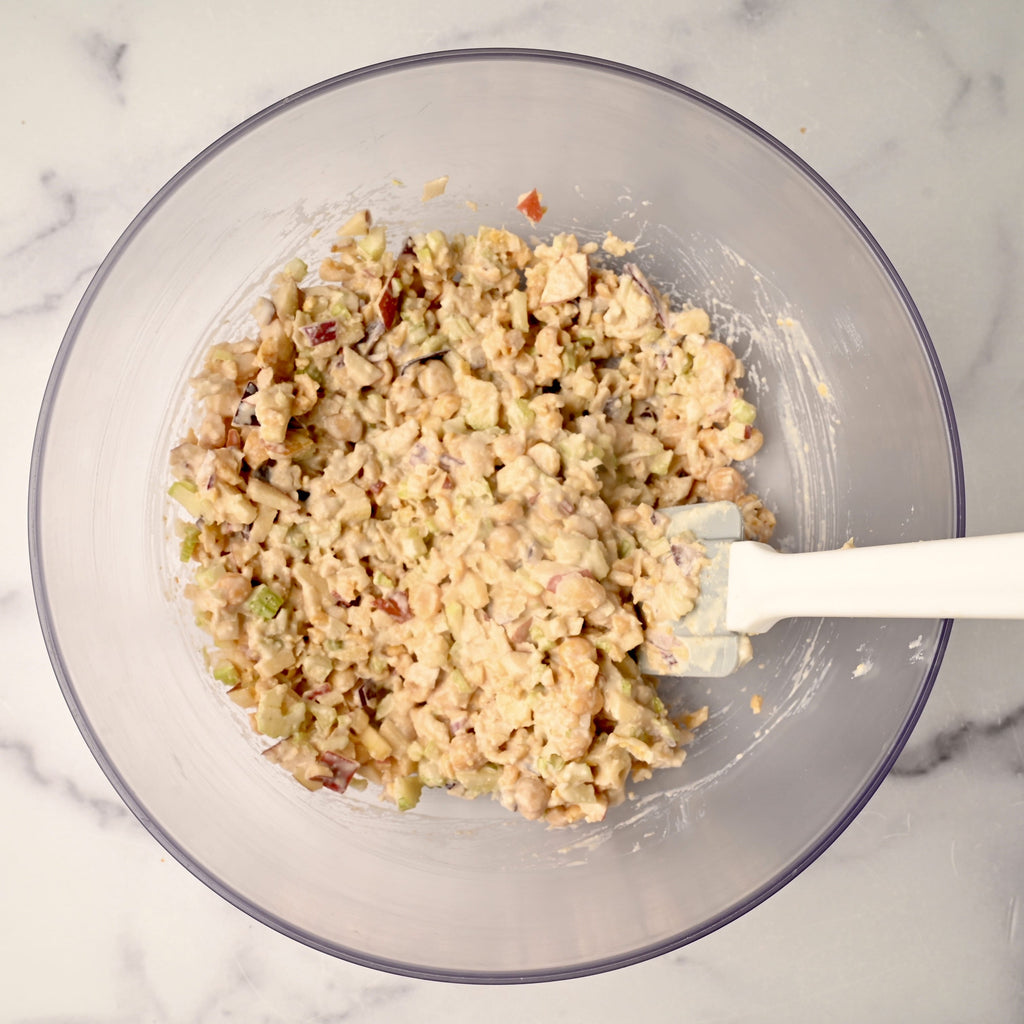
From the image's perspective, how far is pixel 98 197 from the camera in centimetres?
222

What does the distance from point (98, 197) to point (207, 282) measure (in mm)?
544

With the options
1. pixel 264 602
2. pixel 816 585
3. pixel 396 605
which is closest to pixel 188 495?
pixel 264 602

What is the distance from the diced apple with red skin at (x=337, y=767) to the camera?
1852 millimetres

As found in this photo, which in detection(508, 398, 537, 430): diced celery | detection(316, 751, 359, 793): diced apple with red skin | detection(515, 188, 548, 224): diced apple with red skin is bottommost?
detection(316, 751, 359, 793): diced apple with red skin

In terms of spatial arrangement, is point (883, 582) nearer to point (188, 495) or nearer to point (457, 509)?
point (457, 509)

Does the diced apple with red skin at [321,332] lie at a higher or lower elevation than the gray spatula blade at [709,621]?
higher

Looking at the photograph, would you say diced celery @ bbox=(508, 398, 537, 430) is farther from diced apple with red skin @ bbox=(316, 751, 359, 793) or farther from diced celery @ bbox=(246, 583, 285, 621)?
diced apple with red skin @ bbox=(316, 751, 359, 793)

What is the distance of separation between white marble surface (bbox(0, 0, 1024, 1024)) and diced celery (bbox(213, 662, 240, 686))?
619 mm

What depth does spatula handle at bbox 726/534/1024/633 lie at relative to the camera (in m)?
1.25

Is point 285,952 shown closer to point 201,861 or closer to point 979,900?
point 201,861

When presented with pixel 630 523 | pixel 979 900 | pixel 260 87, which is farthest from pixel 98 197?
pixel 979 900

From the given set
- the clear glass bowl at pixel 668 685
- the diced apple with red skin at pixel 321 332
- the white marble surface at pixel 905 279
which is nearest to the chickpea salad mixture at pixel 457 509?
the diced apple with red skin at pixel 321 332

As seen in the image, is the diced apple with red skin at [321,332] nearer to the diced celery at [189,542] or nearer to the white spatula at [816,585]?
the diced celery at [189,542]

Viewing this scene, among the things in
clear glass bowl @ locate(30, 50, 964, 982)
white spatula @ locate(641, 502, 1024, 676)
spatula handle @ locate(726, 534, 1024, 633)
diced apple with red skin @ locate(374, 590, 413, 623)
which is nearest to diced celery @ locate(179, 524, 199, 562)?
clear glass bowl @ locate(30, 50, 964, 982)
